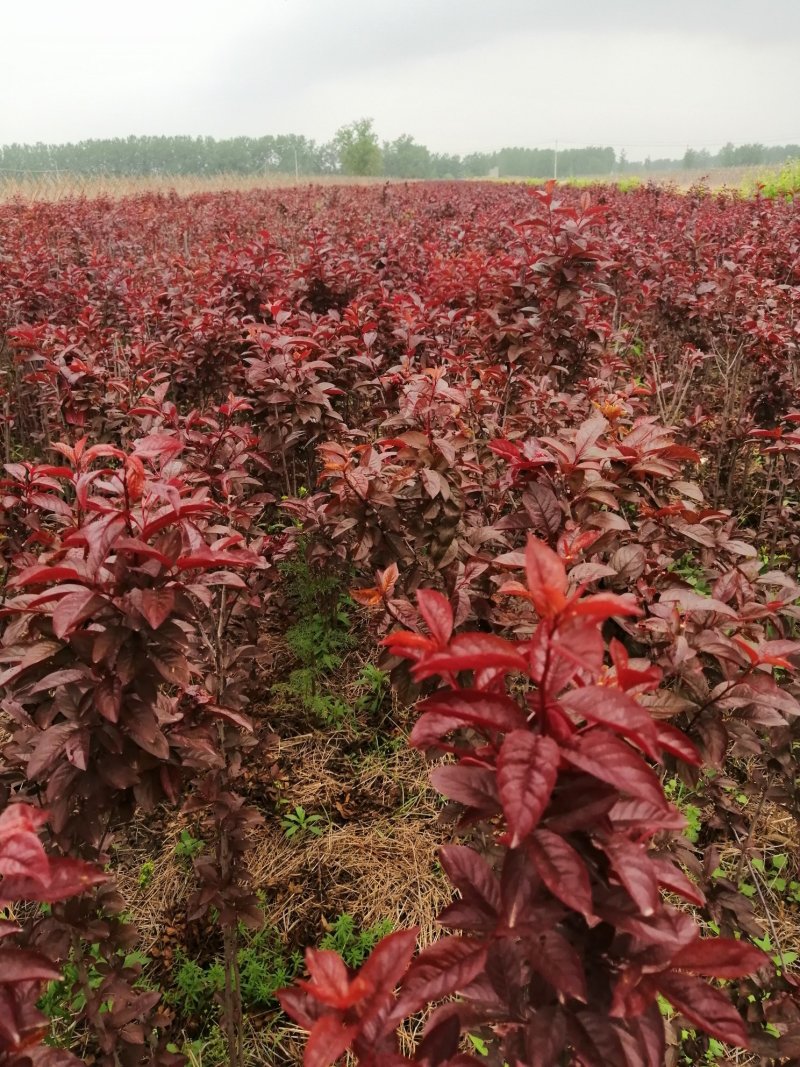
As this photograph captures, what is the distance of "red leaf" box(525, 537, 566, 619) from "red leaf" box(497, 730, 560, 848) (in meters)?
0.14

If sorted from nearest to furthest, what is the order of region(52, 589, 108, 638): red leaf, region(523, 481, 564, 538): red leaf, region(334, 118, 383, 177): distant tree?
region(52, 589, 108, 638): red leaf
region(523, 481, 564, 538): red leaf
region(334, 118, 383, 177): distant tree

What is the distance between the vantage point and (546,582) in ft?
2.40

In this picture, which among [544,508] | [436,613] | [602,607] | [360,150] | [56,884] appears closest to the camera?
[602,607]

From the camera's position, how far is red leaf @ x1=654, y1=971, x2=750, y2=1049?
709mm

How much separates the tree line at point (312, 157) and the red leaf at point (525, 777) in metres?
63.2

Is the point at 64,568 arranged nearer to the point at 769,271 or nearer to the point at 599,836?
the point at 599,836

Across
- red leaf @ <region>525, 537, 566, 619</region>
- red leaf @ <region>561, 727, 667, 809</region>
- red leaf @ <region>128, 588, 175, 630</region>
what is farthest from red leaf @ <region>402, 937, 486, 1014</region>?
red leaf @ <region>128, 588, 175, 630</region>

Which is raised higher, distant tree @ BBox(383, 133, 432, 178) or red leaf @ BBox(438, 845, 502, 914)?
distant tree @ BBox(383, 133, 432, 178)

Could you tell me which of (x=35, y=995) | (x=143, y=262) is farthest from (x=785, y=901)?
(x=143, y=262)

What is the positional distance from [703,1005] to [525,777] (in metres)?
0.32

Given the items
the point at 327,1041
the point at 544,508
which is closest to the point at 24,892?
the point at 327,1041

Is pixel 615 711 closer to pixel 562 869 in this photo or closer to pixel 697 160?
pixel 562 869

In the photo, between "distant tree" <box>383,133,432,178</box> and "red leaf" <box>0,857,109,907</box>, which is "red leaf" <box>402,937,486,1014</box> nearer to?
"red leaf" <box>0,857,109,907</box>

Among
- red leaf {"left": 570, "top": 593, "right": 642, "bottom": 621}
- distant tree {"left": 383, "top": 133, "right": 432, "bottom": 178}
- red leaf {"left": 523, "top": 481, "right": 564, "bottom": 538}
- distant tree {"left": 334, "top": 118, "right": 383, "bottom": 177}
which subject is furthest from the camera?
distant tree {"left": 383, "top": 133, "right": 432, "bottom": 178}
